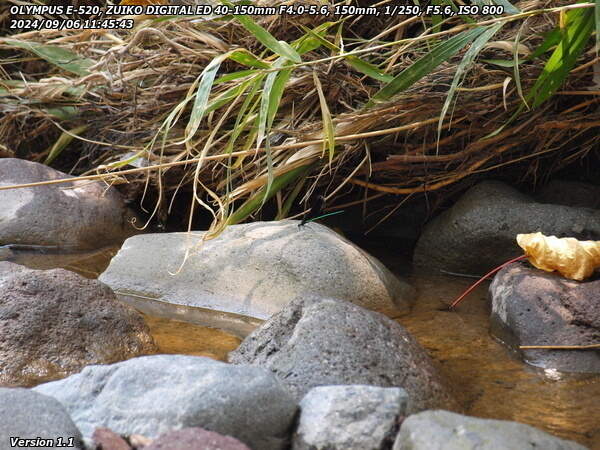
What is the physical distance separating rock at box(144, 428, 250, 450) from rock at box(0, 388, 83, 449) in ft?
0.85

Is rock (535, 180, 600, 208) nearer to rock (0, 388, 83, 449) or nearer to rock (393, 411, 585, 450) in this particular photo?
rock (393, 411, 585, 450)

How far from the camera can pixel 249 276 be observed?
3637mm

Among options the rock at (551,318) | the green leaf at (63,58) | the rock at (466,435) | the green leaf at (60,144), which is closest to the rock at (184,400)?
the rock at (466,435)

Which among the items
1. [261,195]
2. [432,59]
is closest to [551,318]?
[432,59]

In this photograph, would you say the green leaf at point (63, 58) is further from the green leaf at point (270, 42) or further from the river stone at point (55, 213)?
the green leaf at point (270, 42)

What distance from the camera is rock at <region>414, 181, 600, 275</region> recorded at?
3.86 meters

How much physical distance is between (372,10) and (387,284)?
157cm

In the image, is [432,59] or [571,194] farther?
[571,194]

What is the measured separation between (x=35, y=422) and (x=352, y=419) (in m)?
0.81

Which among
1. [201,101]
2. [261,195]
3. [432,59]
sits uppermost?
[432,59]

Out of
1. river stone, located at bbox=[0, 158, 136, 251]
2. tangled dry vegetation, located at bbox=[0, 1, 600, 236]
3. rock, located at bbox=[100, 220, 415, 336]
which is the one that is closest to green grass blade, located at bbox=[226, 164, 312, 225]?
tangled dry vegetation, located at bbox=[0, 1, 600, 236]

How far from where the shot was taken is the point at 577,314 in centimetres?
302

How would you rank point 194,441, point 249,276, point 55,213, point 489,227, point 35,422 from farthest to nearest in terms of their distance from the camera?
1. point 55,213
2. point 489,227
3. point 249,276
4. point 35,422
5. point 194,441

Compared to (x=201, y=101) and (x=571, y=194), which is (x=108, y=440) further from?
(x=571, y=194)
